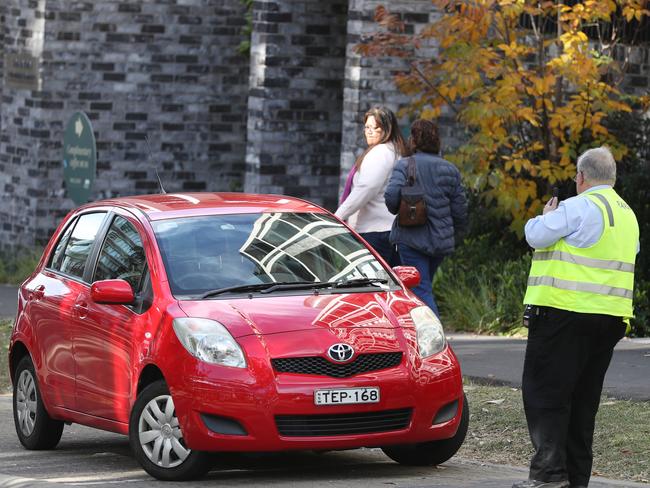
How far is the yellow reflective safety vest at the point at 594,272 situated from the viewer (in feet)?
25.4

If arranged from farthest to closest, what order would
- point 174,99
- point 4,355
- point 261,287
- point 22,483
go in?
point 174,99, point 4,355, point 261,287, point 22,483

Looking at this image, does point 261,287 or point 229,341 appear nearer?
point 229,341

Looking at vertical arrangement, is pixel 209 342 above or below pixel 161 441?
above

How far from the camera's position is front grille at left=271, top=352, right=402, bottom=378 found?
820cm

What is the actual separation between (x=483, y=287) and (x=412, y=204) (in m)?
3.16

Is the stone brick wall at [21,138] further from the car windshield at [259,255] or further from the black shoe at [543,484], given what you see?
the black shoe at [543,484]

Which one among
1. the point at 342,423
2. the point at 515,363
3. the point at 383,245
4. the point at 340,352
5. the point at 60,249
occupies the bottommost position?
the point at 515,363

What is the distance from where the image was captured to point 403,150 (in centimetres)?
1241

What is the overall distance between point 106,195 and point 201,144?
1.48 m

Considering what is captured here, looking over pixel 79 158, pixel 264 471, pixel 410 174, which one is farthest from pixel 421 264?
pixel 79 158

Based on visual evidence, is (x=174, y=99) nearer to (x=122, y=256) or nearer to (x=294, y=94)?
(x=294, y=94)

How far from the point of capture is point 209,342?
8.27 metres

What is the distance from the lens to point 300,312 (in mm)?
8508

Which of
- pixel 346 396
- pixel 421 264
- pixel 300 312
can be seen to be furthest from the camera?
pixel 421 264
